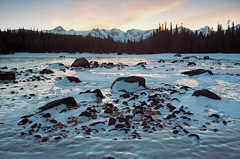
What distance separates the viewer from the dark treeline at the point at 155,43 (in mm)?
46562

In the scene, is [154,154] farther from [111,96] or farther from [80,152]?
[111,96]

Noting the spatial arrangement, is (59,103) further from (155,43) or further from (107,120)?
(155,43)

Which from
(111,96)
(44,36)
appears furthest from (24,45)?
(111,96)

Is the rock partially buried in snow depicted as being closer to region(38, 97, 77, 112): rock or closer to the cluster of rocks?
the cluster of rocks

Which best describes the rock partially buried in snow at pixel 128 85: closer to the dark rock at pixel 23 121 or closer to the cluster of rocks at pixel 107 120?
the cluster of rocks at pixel 107 120

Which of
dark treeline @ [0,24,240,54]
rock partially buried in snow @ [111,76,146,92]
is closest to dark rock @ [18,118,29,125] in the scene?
rock partially buried in snow @ [111,76,146,92]

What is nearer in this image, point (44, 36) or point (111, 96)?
point (111, 96)

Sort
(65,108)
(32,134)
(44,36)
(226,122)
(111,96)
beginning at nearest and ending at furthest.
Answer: (32,134), (226,122), (65,108), (111,96), (44,36)

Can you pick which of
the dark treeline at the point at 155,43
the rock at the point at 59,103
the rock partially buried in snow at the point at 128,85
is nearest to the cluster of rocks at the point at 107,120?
the rock at the point at 59,103

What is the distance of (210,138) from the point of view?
3072mm

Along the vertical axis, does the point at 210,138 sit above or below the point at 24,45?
below

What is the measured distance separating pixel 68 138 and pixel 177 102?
11.9 ft

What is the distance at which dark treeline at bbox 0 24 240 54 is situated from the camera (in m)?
46.6

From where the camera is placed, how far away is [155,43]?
6412cm
